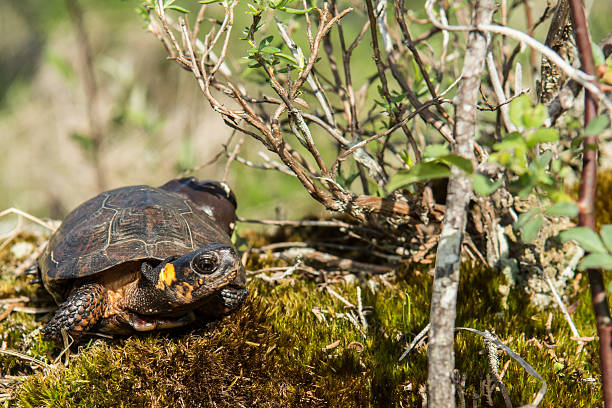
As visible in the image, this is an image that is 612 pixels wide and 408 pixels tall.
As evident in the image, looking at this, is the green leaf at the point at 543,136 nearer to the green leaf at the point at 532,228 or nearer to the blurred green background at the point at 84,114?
the green leaf at the point at 532,228

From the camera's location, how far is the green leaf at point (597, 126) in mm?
1295

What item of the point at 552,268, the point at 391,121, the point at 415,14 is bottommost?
the point at 552,268

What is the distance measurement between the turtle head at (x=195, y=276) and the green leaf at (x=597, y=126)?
1.32 meters

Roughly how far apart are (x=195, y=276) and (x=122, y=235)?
0.52 meters

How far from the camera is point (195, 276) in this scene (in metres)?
2.05

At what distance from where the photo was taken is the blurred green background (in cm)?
716

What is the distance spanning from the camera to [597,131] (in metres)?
1.29

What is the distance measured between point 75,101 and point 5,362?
6217 mm

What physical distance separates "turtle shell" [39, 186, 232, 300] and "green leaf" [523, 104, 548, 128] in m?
Answer: 1.57

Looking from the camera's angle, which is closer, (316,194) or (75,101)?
(316,194)

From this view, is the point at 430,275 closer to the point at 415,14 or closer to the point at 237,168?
the point at 415,14

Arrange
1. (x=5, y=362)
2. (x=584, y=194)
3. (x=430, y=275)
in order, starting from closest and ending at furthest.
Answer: (x=584, y=194)
(x=5, y=362)
(x=430, y=275)

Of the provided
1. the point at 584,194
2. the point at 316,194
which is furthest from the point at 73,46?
the point at 584,194

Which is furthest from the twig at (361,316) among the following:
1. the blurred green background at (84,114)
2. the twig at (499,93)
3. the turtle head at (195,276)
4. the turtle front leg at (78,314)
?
the blurred green background at (84,114)
